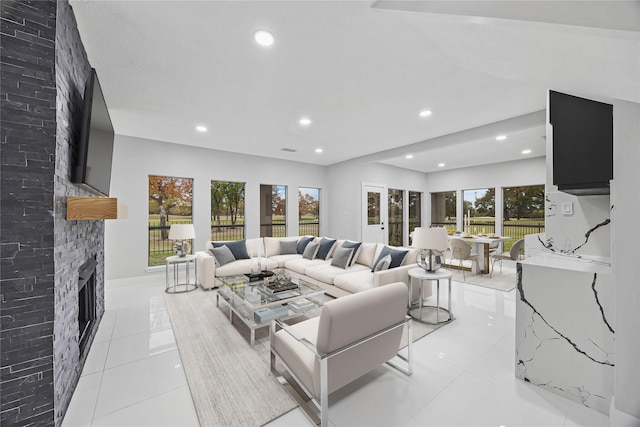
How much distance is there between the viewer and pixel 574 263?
207 cm

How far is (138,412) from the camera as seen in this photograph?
1740 mm

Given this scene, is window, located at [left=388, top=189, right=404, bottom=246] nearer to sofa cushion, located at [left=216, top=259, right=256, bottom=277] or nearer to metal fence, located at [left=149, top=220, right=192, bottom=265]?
sofa cushion, located at [left=216, top=259, right=256, bottom=277]

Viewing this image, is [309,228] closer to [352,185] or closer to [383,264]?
[352,185]

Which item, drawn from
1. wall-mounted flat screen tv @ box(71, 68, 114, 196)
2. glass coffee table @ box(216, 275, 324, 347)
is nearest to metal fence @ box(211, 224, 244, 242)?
glass coffee table @ box(216, 275, 324, 347)

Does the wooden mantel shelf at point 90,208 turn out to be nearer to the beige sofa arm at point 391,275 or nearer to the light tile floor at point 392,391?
the light tile floor at point 392,391

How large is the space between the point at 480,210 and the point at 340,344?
7415 millimetres

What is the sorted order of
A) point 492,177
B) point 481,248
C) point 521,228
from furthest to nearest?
point 492,177 < point 521,228 < point 481,248

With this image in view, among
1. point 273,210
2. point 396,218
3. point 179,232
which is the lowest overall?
point 179,232

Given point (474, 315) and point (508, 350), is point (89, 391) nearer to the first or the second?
point (508, 350)

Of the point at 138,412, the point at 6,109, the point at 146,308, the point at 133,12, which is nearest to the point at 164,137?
the point at 146,308

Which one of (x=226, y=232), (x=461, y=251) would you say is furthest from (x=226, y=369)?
(x=461, y=251)

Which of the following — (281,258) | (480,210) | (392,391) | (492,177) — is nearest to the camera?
(392,391)

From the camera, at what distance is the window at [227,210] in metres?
6.00

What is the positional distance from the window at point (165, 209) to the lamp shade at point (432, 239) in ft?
15.7
